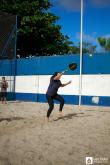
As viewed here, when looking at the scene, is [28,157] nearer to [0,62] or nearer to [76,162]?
[76,162]

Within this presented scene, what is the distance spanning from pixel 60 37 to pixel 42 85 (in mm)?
15060

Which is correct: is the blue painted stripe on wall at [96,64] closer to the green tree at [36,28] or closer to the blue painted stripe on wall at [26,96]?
the blue painted stripe on wall at [26,96]

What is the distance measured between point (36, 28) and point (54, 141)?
2888cm

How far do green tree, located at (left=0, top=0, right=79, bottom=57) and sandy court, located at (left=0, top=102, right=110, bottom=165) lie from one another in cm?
2452

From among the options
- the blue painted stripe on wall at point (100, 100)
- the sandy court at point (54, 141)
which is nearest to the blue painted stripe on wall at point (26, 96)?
the blue painted stripe on wall at point (100, 100)

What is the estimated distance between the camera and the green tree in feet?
121

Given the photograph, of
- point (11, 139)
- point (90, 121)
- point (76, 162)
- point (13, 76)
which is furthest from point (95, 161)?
point (13, 76)

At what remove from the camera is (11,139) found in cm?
999

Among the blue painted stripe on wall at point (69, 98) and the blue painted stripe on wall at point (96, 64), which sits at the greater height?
the blue painted stripe on wall at point (96, 64)

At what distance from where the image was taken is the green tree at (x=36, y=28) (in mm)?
36969

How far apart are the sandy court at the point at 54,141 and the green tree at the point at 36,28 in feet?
80.4

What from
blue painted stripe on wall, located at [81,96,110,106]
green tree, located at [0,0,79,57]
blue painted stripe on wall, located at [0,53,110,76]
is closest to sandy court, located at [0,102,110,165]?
blue painted stripe on wall, located at [81,96,110,106]

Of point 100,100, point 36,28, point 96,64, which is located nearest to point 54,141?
point 100,100

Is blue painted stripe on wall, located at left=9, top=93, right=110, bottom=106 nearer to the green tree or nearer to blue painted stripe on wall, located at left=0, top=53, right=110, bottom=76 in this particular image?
blue painted stripe on wall, located at left=0, top=53, right=110, bottom=76
